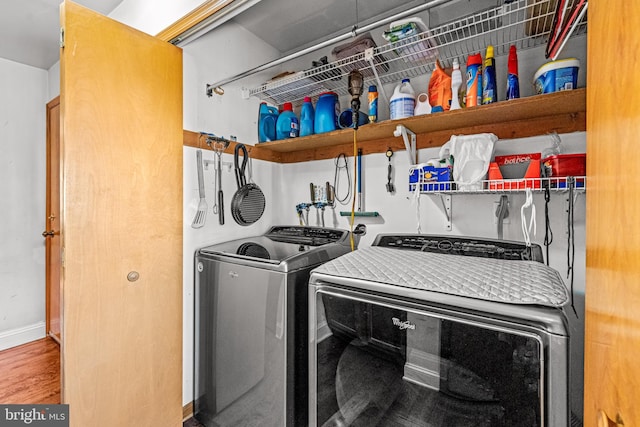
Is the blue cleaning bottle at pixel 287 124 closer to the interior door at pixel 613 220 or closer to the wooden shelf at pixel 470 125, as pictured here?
the wooden shelf at pixel 470 125

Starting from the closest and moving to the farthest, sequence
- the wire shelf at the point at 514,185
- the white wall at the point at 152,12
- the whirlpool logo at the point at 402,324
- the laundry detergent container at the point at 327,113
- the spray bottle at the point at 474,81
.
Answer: the whirlpool logo at the point at 402,324 < the wire shelf at the point at 514,185 < the spray bottle at the point at 474,81 < the white wall at the point at 152,12 < the laundry detergent container at the point at 327,113

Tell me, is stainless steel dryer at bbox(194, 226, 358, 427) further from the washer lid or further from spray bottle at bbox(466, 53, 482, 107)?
spray bottle at bbox(466, 53, 482, 107)

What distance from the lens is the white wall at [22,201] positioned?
2525 millimetres

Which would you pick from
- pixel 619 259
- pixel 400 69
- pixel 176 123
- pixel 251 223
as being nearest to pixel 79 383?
pixel 251 223

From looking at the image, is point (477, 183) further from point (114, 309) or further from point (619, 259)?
point (114, 309)

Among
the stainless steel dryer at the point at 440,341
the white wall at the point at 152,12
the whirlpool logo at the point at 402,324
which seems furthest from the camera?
the white wall at the point at 152,12

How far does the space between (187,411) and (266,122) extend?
6.28ft

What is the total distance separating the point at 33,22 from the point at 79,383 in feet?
7.97

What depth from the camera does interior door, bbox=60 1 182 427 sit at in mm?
1213

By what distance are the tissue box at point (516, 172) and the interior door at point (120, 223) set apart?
62.9 inches

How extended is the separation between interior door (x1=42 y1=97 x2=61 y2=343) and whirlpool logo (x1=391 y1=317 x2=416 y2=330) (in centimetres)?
315

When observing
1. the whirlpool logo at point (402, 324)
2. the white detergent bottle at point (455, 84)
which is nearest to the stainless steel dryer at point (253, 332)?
the whirlpool logo at point (402, 324)

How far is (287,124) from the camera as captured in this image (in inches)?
78.7

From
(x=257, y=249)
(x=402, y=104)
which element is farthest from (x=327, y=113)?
(x=257, y=249)
